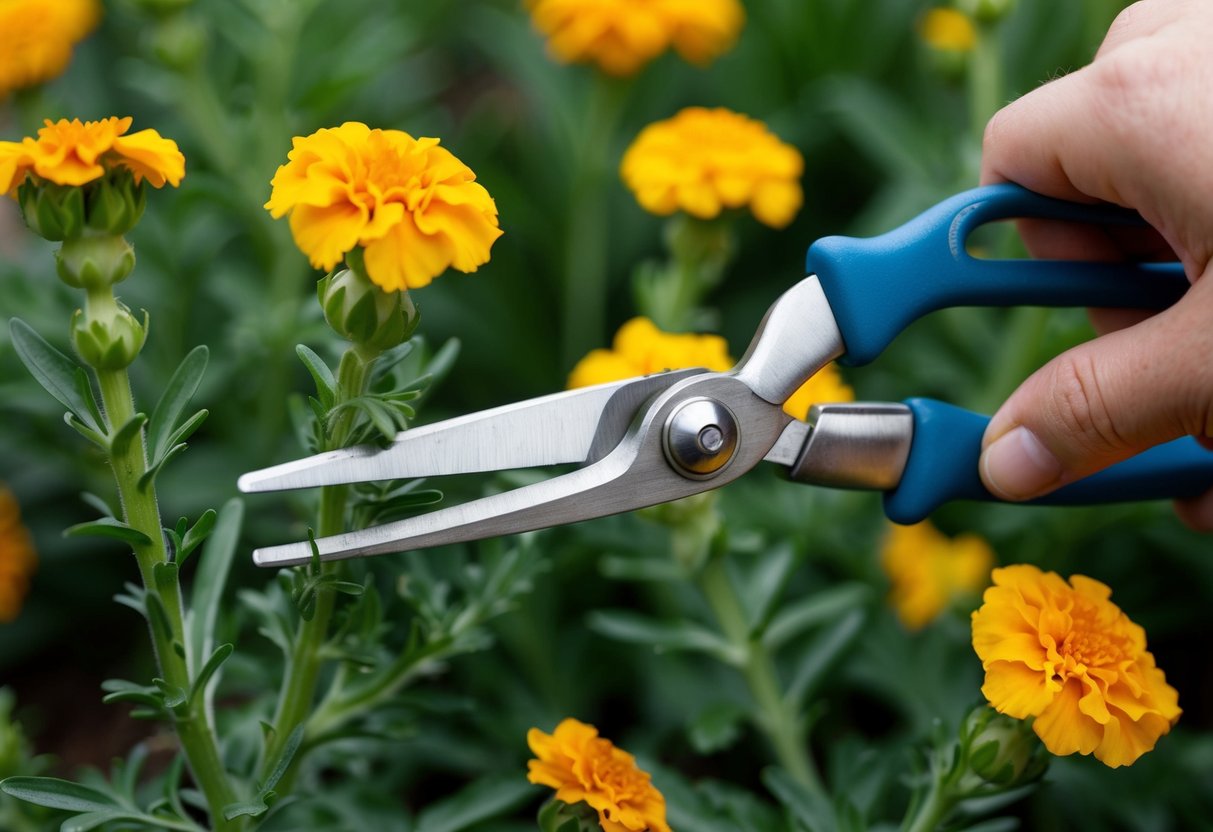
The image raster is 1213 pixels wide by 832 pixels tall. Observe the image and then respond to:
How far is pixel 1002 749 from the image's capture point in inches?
29.5

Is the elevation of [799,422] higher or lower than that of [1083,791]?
higher

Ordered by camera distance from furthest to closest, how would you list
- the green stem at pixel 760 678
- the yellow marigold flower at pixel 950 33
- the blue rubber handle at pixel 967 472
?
the yellow marigold flower at pixel 950 33 < the green stem at pixel 760 678 < the blue rubber handle at pixel 967 472

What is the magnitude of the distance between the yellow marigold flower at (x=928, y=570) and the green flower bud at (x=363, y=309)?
79 cm

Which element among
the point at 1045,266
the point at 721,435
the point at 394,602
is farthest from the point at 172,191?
the point at 1045,266

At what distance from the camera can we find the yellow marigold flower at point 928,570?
1.29 m

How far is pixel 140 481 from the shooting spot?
0.70 meters

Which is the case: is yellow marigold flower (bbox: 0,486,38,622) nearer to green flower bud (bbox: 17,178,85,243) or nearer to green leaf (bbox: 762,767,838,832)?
green flower bud (bbox: 17,178,85,243)

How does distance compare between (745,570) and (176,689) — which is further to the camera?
(745,570)

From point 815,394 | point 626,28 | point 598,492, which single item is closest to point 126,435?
point 598,492

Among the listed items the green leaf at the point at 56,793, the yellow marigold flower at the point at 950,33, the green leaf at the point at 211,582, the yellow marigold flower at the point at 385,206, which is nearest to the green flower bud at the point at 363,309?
the yellow marigold flower at the point at 385,206

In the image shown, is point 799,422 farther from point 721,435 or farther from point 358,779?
point 358,779

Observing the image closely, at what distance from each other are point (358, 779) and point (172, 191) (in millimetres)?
856

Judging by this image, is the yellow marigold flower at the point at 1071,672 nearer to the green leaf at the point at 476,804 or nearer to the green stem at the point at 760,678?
the green stem at the point at 760,678

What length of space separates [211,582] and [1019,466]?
0.59 meters
